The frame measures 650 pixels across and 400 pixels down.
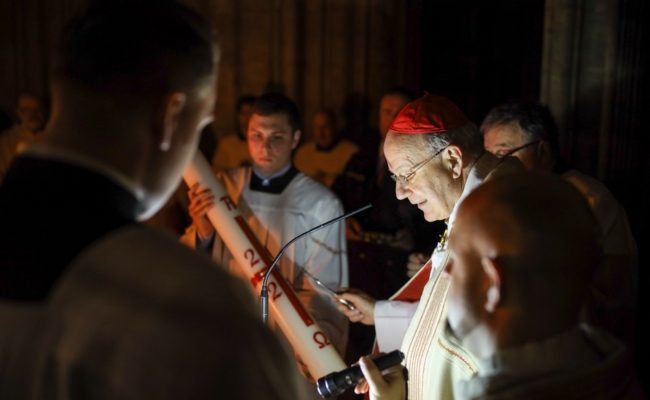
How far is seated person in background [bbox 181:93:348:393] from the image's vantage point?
4766mm

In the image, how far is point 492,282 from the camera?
1688 millimetres

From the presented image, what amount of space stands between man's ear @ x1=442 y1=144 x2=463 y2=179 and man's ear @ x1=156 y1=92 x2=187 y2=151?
1.72 m

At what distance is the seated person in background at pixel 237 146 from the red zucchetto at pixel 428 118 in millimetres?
4432

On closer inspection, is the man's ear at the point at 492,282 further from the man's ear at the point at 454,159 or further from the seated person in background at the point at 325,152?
the seated person in background at the point at 325,152

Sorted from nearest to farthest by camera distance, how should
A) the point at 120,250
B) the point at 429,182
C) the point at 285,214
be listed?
1. the point at 120,250
2. the point at 429,182
3. the point at 285,214

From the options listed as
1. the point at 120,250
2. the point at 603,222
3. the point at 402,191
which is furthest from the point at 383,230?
the point at 120,250

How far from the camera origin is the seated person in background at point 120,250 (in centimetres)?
140

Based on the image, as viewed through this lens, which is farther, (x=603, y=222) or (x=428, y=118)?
(x=603, y=222)

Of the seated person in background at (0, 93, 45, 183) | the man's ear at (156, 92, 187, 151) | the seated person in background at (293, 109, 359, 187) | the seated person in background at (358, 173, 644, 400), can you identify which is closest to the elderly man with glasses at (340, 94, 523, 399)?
the seated person in background at (358, 173, 644, 400)

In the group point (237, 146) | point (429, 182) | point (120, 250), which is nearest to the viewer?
point (120, 250)

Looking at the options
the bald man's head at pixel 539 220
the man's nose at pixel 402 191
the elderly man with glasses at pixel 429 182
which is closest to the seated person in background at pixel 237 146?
the elderly man with glasses at pixel 429 182

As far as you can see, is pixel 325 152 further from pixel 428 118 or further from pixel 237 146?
pixel 428 118

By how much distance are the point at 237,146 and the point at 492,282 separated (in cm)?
638

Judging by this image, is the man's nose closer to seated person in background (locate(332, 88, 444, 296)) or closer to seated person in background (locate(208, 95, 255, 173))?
seated person in background (locate(332, 88, 444, 296))
